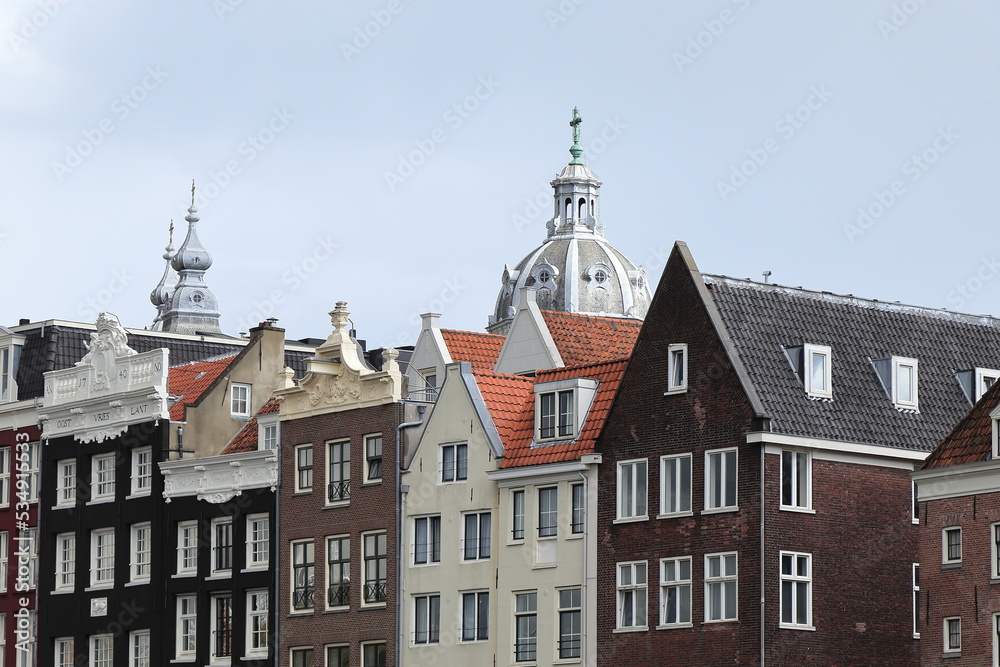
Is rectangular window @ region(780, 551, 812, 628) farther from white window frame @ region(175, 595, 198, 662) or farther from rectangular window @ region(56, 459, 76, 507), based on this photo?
rectangular window @ region(56, 459, 76, 507)

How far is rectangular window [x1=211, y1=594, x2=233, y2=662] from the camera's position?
81.4 m

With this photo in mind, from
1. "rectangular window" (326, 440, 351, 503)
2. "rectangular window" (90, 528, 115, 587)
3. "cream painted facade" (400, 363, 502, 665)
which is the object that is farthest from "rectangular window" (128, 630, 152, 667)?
"cream painted facade" (400, 363, 502, 665)

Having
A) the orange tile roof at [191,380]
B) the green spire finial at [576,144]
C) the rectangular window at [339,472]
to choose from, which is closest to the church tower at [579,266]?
the green spire finial at [576,144]

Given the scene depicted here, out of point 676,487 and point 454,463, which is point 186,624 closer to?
point 454,463

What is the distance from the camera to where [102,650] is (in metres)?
86.0

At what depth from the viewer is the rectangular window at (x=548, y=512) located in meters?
71.1

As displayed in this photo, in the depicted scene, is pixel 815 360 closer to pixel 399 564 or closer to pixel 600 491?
pixel 600 491

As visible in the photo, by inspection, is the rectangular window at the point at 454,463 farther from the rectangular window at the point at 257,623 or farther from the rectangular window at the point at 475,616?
the rectangular window at the point at 257,623

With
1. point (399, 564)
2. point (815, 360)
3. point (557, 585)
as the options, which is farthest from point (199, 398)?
point (815, 360)

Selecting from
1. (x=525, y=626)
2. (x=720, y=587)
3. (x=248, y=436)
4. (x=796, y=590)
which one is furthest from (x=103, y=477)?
(x=796, y=590)

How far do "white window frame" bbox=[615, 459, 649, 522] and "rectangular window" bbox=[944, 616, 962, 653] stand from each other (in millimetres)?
9369

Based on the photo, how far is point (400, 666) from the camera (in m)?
74.9

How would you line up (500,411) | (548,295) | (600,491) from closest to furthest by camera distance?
(600,491) < (500,411) < (548,295)

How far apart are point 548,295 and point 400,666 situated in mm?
115676
